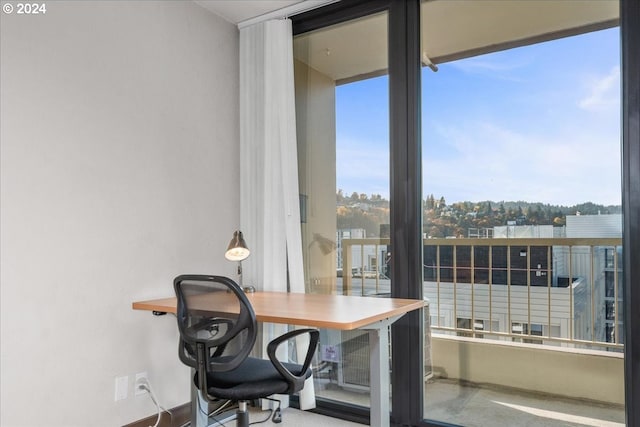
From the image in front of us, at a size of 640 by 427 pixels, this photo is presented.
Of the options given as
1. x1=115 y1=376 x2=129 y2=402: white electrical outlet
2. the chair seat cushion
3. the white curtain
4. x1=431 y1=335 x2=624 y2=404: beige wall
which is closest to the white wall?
x1=115 y1=376 x2=129 y2=402: white electrical outlet

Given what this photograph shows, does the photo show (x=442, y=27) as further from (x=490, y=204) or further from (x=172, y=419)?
(x=172, y=419)

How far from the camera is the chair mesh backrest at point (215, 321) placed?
1920mm

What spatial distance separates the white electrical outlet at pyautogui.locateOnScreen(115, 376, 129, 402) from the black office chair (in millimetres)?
584

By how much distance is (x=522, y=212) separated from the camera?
240 centimetres

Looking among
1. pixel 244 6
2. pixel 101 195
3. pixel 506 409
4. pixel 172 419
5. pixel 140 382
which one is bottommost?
pixel 172 419

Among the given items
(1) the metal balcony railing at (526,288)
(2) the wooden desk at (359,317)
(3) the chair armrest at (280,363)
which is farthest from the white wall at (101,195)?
(1) the metal balcony railing at (526,288)

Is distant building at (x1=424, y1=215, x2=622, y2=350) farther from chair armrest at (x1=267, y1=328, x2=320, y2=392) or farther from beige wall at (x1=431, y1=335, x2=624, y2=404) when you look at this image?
chair armrest at (x1=267, y1=328, x2=320, y2=392)

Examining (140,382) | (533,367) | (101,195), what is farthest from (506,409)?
(101,195)

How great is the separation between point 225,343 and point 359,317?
1.84 feet

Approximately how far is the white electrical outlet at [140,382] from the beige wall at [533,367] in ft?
5.13

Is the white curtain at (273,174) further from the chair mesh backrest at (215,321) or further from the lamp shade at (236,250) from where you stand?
the chair mesh backrest at (215,321)

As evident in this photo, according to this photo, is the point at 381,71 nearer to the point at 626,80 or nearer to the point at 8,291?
the point at 626,80

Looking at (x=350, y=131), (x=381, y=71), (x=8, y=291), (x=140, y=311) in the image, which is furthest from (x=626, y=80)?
(x=8, y=291)

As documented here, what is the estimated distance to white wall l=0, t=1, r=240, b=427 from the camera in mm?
2080
